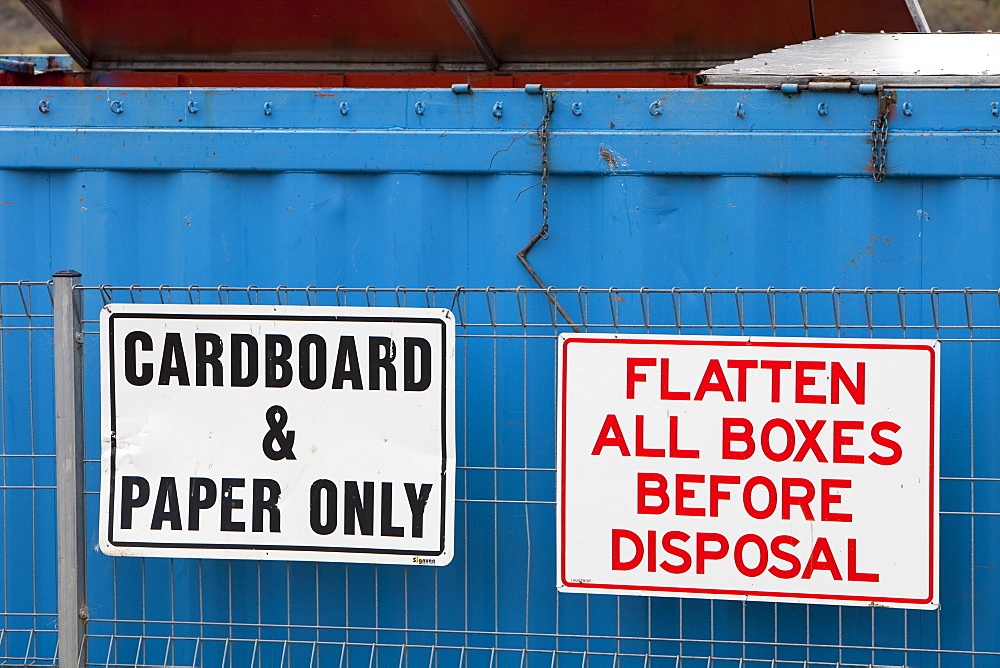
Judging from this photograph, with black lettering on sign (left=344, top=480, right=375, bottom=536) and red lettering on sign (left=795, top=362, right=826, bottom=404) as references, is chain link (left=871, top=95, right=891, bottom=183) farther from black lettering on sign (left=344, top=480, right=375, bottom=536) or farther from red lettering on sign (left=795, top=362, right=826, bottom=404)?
black lettering on sign (left=344, top=480, right=375, bottom=536)

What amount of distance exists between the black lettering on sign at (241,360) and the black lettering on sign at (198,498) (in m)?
0.32

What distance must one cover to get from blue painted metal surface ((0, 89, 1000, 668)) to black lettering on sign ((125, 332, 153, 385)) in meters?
0.70

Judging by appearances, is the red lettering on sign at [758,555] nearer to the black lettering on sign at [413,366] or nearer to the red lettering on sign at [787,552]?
the red lettering on sign at [787,552]

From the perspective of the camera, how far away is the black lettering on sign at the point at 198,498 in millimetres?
3213

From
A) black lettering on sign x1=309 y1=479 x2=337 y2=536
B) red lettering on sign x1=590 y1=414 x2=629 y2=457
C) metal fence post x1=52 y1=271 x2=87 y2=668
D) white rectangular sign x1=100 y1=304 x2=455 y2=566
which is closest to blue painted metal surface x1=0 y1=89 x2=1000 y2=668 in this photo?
metal fence post x1=52 y1=271 x2=87 y2=668

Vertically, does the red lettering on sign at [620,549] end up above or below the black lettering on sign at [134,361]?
below

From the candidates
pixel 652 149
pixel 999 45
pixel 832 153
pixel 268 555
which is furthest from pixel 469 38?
pixel 268 555

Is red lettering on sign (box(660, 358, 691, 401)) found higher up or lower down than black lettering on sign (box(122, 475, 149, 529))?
higher up

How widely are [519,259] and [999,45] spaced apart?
2046 mm

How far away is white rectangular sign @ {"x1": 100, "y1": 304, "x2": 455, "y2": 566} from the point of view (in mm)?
3129

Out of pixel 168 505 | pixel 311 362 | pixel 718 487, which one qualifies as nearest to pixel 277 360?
pixel 311 362

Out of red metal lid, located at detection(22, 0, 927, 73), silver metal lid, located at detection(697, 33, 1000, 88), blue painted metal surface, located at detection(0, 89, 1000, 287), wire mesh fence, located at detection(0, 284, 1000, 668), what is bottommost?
wire mesh fence, located at detection(0, 284, 1000, 668)

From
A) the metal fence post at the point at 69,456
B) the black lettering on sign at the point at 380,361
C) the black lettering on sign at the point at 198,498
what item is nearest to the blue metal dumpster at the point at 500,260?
the metal fence post at the point at 69,456

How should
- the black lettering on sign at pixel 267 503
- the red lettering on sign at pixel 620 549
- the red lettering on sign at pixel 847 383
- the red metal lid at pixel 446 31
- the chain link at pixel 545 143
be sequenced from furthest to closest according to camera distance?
the red metal lid at pixel 446 31
the chain link at pixel 545 143
the black lettering on sign at pixel 267 503
the red lettering on sign at pixel 620 549
the red lettering on sign at pixel 847 383
